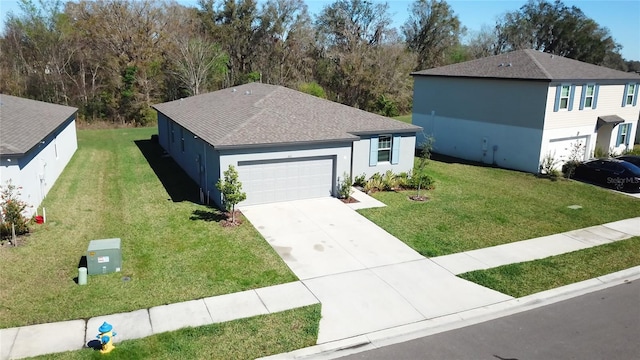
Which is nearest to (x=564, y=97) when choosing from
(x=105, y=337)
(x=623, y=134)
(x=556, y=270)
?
(x=623, y=134)

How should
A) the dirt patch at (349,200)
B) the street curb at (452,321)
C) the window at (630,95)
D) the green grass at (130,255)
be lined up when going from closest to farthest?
1. the street curb at (452,321)
2. the green grass at (130,255)
3. the dirt patch at (349,200)
4. the window at (630,95)

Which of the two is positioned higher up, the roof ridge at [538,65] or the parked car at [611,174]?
the roof ridge at [538,65]

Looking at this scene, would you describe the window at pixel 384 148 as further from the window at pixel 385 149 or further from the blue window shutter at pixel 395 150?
the blue window shutter at pixel 395 150

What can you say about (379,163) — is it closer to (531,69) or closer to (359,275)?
(359,275)

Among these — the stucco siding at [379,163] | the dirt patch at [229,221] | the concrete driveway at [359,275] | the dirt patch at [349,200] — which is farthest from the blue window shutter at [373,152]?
the dirt patch at [229,221]

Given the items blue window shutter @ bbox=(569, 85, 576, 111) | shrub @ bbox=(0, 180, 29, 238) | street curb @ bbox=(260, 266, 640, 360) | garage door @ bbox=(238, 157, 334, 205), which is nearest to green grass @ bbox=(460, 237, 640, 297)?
street curb @ bbox=(260, 266, 640, 360)

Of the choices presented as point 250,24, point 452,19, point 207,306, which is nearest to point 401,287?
point 207,306
